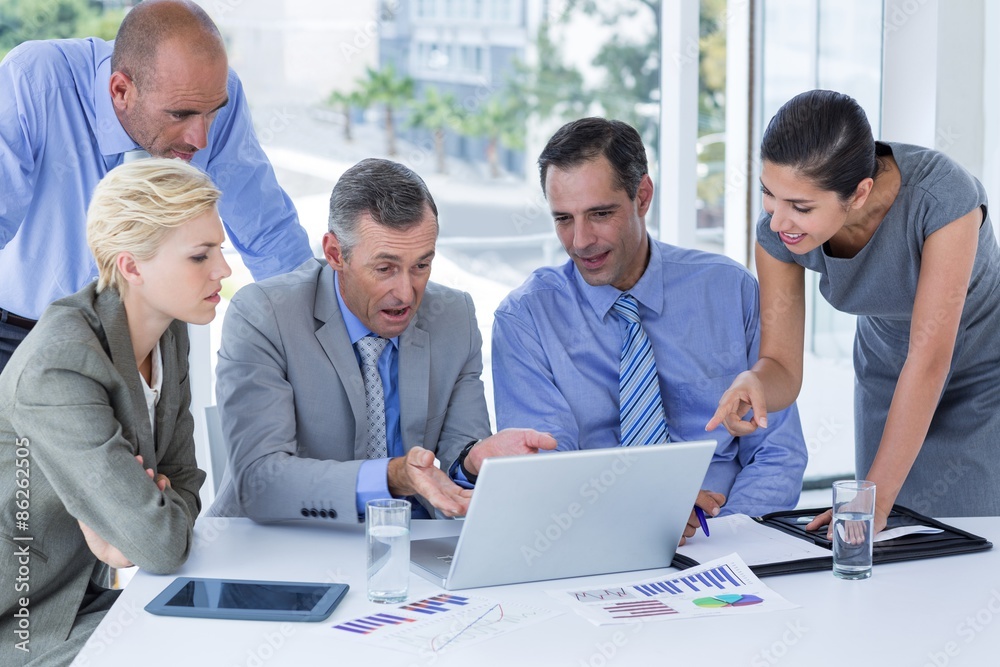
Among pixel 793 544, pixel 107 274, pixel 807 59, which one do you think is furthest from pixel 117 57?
pixel 807 59

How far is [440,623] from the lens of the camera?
1.41 m

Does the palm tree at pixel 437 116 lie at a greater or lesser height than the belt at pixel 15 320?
greater

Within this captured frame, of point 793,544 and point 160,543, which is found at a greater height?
point 160,543

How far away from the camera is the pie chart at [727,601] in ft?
4.89

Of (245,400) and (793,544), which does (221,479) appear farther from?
(793,544)

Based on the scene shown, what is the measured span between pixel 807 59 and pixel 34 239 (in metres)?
3.07

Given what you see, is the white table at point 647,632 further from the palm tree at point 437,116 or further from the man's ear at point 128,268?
the palm tree at point 437,116

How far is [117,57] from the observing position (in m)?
2.25

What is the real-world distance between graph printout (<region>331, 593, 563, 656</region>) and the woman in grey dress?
58 cm

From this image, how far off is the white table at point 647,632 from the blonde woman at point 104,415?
126mm

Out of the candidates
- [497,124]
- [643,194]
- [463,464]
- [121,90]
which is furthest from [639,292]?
[497,124]

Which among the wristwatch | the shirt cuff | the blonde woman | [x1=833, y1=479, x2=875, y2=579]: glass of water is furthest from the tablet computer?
[x1=833, y1=479, x2=875, y2=579]: glass of water

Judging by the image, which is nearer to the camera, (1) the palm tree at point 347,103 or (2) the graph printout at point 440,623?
(2) the graph printout at point 440,623

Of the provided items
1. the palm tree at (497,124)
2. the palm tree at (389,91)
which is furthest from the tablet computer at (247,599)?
the palm tree at (497,124)
